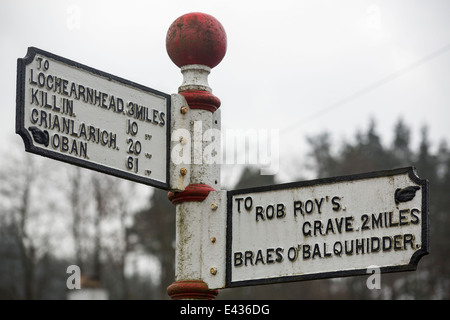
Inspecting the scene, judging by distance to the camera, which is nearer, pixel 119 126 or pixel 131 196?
pixel 119 126

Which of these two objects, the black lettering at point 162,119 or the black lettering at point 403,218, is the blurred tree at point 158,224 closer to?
the black lettering at point 162,119

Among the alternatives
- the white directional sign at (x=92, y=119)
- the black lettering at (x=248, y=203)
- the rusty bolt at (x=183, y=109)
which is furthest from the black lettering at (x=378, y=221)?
the rusty bolt at (x=183, y=109)

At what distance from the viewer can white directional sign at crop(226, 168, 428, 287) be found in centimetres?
365

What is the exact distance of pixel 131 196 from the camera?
32844 mm

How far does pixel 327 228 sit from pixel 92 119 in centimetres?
103

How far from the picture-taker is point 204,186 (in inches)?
170

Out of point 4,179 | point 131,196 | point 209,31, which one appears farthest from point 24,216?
point 209,31

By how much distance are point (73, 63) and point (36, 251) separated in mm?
28910

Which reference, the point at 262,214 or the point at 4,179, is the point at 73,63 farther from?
the point at 4,179

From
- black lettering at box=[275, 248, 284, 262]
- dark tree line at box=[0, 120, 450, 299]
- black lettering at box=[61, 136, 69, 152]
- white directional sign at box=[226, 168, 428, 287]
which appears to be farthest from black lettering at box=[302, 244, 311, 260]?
dark tree line at box=[0, 120, 450, 299]

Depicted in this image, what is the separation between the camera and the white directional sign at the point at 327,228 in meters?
3.65

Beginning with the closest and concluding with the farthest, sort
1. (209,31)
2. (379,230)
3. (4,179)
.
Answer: (379,230)
(209,31)
(4,179)

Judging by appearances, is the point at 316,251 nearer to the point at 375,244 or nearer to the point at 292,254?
the point at 292,254

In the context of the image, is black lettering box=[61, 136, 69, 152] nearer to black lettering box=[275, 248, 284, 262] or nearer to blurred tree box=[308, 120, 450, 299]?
black lettering box=[275, 248, 284, 262]
